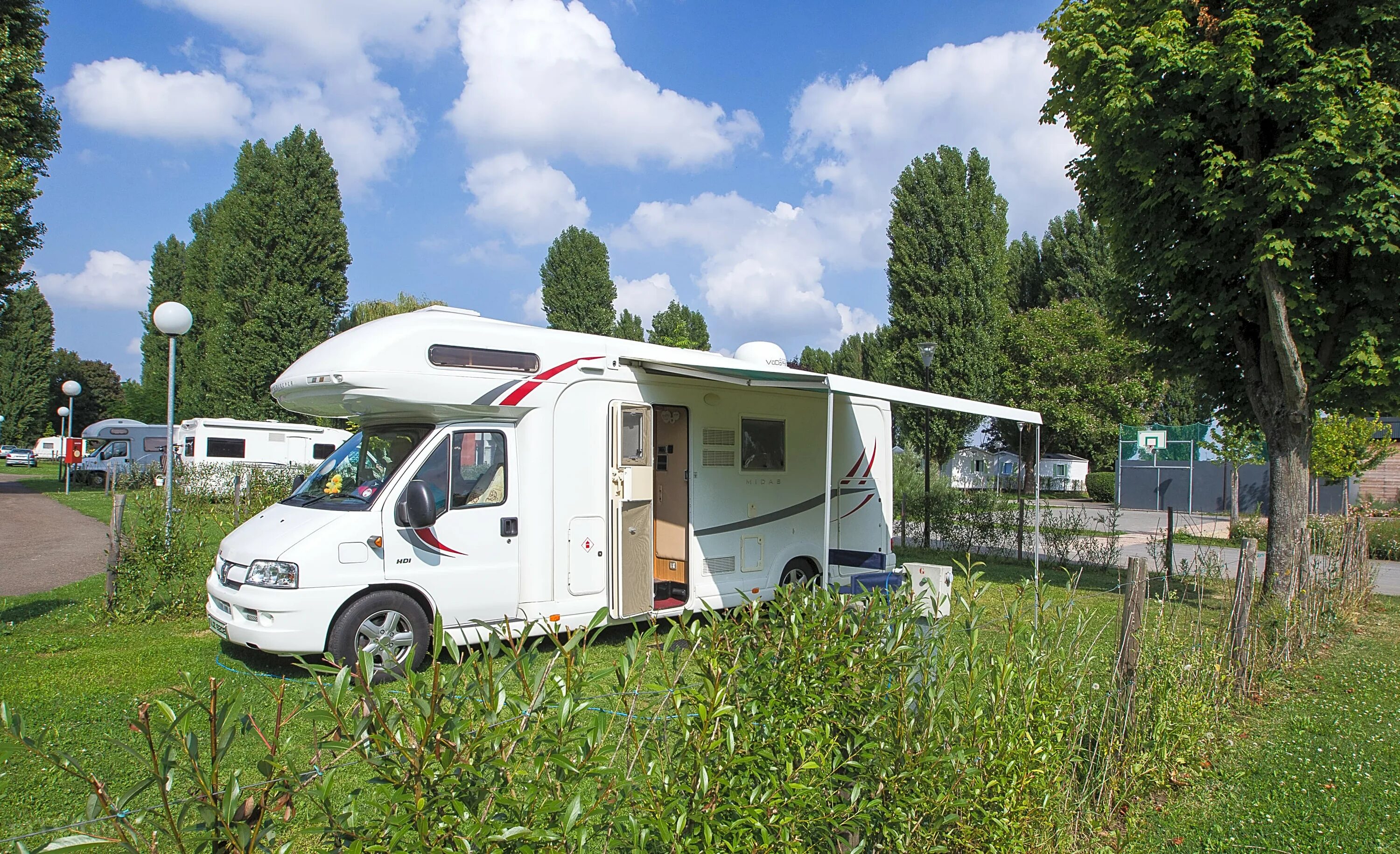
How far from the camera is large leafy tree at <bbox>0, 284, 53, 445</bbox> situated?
51.5 m

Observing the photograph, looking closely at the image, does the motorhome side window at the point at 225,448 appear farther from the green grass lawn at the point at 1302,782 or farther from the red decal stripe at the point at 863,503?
the green grass lawn at the point at 1302,782

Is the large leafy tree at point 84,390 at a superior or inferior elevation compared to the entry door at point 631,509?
superior

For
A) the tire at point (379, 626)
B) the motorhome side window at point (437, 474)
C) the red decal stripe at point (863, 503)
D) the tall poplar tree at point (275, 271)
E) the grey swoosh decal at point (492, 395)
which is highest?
the tall poplar tree at point (275, 271)

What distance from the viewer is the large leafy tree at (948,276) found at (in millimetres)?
28984

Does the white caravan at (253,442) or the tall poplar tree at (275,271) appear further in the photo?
the tall poplar tree at (275,271)

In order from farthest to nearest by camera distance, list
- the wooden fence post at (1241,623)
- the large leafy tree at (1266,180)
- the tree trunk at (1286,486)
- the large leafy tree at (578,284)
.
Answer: the large leafy tree at (578,284) < the tree trunk at (1286,486) < the large leafy tree at (1266,180) < the wooden fence post at (1241,623)

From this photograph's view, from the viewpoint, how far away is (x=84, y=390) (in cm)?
6112

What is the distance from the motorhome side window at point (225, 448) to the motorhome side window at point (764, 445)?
21951 millimetres

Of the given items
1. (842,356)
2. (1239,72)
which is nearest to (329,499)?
(1239,72)

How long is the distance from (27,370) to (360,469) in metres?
62.1

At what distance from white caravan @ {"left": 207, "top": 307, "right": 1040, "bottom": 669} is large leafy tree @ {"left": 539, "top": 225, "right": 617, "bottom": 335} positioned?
31738mm

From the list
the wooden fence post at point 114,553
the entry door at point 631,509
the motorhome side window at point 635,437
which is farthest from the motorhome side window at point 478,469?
the wooden fence post at point 114,553

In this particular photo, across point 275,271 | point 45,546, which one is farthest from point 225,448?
point 45,546

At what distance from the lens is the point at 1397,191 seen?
7.43m
